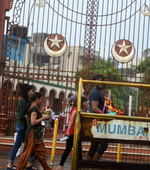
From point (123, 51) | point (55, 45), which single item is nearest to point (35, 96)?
point (55, 45)

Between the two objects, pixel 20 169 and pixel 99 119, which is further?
pixel 20 169

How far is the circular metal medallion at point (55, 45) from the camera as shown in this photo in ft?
37.7

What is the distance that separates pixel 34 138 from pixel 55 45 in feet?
16.9

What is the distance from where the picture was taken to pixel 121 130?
5.18 meters

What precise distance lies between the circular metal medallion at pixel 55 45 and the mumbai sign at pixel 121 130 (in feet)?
21.3

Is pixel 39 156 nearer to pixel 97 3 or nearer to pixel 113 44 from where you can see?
pixel 113 44

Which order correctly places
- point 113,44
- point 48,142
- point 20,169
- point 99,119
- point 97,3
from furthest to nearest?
point 97,3 < point 113,44 < point 48,142 < point 20,169 < point 99,119

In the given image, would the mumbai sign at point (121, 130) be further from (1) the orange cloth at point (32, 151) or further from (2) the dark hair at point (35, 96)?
(2) the dark hair at point (35, 96)

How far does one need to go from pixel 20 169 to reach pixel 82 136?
66.4 inches

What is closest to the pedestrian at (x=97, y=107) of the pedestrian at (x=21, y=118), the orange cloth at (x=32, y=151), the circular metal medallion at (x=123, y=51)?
the orange cloth at (x=32, y=151)

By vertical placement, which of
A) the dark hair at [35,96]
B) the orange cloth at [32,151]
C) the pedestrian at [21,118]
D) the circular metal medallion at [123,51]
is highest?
the circular metal medallion at [123,51]

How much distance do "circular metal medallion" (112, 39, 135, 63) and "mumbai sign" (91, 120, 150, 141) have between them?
639cm

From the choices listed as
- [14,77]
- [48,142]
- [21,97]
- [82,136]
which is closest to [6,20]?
[14,77]

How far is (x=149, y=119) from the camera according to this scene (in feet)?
17.0
